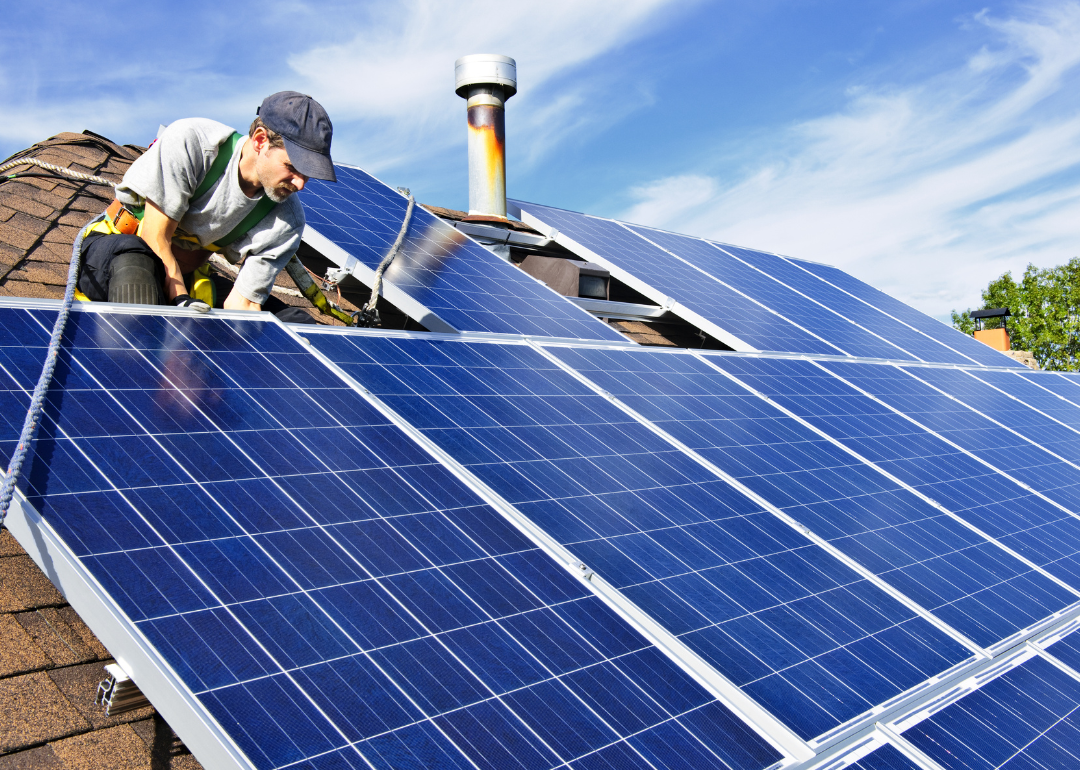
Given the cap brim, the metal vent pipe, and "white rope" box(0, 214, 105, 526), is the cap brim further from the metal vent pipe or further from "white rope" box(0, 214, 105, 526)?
the metal vent pipe

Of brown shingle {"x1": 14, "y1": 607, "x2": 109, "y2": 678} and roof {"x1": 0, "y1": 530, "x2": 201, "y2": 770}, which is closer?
roof {"x1": 0, "y1": 530, "x2": 201, "y2": 770}

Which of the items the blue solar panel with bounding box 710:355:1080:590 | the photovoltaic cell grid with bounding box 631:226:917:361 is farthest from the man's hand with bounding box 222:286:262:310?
the photovoltaic cell grid with bounding box 631:226:917:361

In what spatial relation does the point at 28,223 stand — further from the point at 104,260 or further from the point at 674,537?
the point at 674,537

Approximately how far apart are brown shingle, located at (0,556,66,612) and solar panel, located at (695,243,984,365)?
11438 millimetres

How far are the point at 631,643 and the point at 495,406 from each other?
1.91 m

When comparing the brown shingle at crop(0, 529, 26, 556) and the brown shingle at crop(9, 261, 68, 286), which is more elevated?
the brown shingle at crop(9, 261, 68, 286)

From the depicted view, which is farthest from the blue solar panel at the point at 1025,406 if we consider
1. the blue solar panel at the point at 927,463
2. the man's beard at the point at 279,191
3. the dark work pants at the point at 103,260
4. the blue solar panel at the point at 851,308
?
the dark work pants at the point at 103,260

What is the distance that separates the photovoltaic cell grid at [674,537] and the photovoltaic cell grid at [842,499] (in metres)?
0.34

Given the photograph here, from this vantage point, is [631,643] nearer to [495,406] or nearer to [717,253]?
[495,406]

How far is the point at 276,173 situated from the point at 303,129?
41 centimetres

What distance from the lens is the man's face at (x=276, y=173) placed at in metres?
5.25

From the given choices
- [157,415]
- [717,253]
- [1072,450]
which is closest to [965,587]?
[157,415]

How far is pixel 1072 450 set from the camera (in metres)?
9.72

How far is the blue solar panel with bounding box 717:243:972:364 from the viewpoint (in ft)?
43.4
